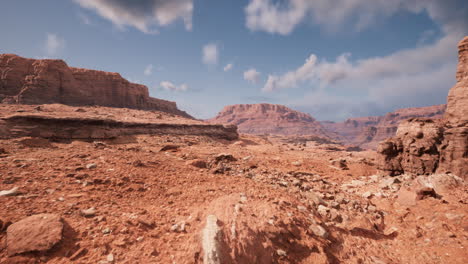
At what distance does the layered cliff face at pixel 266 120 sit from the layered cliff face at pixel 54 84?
267ft

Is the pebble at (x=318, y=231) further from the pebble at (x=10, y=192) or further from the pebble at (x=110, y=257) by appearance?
the pebble at (x=10, y=192)

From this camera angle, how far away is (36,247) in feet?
7.70

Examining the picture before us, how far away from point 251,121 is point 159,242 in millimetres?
125339

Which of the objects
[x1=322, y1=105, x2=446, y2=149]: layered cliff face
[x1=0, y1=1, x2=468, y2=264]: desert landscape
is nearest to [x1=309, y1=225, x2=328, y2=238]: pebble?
[x1=0, y1=1, x2=468, y2=264]: desert landscape

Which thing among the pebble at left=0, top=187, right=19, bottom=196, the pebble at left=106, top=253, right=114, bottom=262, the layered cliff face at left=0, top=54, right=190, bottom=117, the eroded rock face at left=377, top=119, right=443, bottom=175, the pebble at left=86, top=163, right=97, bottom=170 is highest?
the layered cliff face at left=0, top=54, right=190, bottom=117

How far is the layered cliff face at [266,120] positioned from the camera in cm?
11831

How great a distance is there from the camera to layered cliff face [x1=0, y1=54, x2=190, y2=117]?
28.9 m

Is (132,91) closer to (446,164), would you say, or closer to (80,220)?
(80,220)

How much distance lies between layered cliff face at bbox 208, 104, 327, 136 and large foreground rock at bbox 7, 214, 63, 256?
110793mm

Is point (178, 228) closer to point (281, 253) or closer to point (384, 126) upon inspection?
point (281, 253)

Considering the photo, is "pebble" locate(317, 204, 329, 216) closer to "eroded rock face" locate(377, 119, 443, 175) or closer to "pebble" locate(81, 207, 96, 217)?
"pebble" locate(81, 207, 96, 217)

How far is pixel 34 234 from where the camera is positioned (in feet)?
8.20

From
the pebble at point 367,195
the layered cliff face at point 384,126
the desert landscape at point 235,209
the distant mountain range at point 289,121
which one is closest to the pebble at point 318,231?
the desert landscape at point 235,209

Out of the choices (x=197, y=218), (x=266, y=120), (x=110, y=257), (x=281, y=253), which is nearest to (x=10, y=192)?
(x=110, y=257)
